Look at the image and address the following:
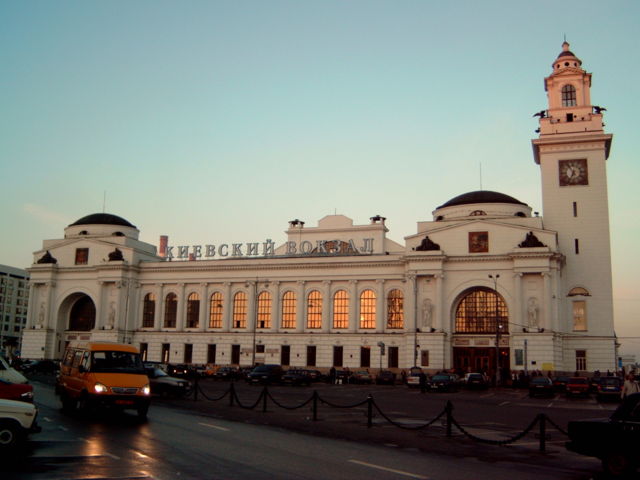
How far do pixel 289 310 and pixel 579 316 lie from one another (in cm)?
3144

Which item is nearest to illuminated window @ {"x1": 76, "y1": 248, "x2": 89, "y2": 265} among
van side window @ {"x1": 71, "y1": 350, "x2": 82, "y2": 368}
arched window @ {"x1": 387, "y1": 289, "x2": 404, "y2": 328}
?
arched window @ {"x1": 387, "y1": 289, "x2": 404, "y2": 328}

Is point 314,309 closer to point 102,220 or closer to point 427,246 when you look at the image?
point 427,246

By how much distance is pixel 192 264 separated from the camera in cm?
8044

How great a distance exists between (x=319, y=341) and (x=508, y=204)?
26.3 metres

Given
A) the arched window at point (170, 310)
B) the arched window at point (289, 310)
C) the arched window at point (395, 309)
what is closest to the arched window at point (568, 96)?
the arched window at point (395, 309)

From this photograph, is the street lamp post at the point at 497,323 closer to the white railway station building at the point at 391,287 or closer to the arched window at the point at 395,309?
the white railway station building at the point at 391,287

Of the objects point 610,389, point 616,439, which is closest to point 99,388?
point 616,439

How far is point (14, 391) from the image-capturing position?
17.5m

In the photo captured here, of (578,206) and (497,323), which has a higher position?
(578,206)

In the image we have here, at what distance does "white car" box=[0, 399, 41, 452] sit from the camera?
13367 millimetres

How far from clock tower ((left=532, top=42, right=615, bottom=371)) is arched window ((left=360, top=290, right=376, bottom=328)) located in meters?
19.1

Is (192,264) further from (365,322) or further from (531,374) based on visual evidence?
(531,374)

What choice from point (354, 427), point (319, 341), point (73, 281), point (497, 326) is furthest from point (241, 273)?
point (354, 427)

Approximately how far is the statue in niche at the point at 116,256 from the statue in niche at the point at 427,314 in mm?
39145
